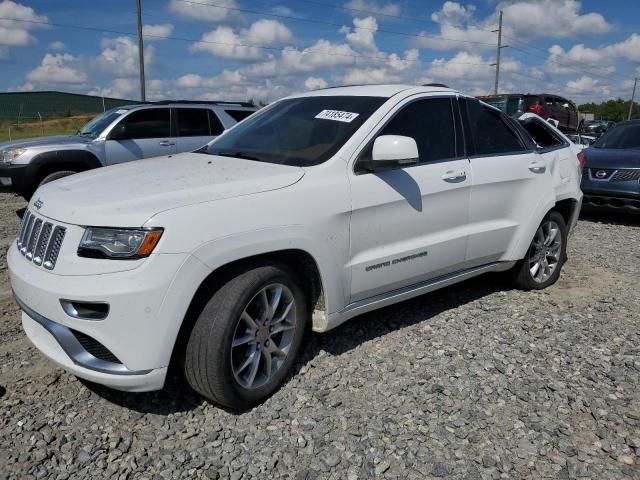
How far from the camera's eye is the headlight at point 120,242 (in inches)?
97.7

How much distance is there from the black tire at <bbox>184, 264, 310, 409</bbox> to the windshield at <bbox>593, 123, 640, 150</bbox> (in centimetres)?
826

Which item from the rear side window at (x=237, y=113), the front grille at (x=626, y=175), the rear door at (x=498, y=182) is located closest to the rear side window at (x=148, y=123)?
the rear side window at (x=237, y=113)

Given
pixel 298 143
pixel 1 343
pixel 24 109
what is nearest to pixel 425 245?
pixel 298 143

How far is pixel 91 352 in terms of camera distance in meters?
2.61

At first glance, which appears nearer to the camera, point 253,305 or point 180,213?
point 180,213

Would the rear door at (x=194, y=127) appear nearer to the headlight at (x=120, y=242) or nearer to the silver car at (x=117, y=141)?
the silver car at (x=117, y=141)

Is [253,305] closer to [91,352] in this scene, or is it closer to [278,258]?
[278,258]

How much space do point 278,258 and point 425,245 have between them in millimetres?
1140

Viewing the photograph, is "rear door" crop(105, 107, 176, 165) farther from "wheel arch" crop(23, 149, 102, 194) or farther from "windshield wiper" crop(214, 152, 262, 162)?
"windshield wiper" crop(214, 152, 262, 162)

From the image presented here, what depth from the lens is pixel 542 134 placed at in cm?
523

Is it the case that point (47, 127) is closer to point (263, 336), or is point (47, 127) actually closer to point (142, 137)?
point (142, 137)

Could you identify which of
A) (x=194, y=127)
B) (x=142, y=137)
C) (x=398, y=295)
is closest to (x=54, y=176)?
(x=142, y=137)

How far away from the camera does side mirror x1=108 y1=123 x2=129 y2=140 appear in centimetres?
835

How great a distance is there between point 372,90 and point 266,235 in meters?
1.64
